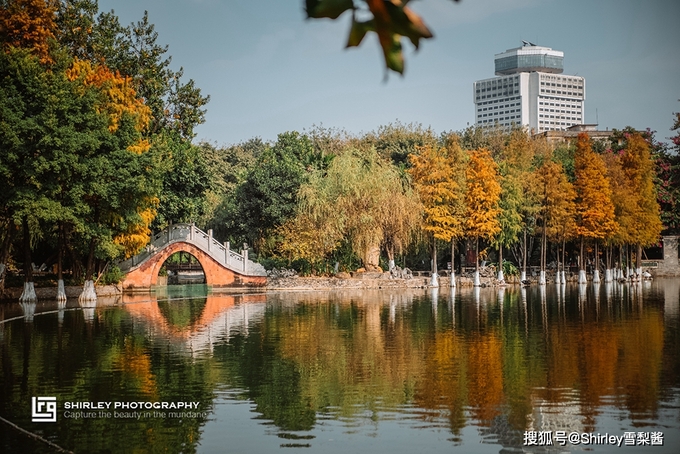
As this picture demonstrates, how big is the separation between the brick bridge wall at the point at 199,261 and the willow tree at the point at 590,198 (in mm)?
20826

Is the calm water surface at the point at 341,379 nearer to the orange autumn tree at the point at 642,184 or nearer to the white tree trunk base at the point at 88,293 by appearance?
the white tree trunk base at the point at 88,293

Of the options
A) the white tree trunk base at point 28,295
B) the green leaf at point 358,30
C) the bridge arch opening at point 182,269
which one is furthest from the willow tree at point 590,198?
the green leaf at point 358,30

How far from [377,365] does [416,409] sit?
3791 mm

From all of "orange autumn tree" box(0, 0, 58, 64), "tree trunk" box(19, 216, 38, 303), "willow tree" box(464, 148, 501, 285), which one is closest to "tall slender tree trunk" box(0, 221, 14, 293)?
"tree trunk" box(19, 216, 38, 303)

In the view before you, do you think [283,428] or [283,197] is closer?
[283,428]

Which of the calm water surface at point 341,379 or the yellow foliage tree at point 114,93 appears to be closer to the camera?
the calm water surface at point 341,379

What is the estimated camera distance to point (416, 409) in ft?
36.4

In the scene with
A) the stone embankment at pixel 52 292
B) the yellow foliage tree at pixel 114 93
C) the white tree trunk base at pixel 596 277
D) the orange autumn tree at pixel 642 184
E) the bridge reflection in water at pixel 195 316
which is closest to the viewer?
the bridge reflection in water at pixel 195 316

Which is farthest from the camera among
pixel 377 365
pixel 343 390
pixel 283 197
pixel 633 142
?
pixel 633 142

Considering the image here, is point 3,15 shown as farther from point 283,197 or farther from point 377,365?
point 377,365

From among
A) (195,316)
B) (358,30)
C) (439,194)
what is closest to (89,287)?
(195,316)

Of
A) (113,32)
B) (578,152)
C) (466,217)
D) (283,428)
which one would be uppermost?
(113,32)

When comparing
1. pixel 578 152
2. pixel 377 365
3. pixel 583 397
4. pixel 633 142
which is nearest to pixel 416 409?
pixel 583 397

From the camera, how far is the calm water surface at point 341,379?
9820mm
